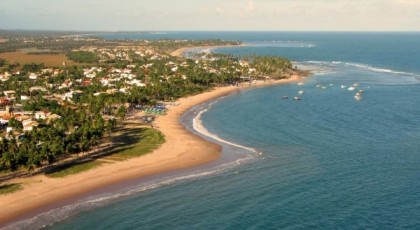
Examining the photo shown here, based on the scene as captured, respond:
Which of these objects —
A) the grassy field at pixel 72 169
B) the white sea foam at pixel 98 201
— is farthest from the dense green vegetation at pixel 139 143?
the white sea foam at pixel 98 201

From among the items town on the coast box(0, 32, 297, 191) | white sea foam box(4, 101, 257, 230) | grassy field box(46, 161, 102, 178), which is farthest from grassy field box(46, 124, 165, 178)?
white sea foam box(4, 101, 257, 230)

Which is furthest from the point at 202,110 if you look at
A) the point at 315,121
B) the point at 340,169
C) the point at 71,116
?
the point at 340,169

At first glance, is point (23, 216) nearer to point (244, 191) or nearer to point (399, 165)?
point (244, 191)

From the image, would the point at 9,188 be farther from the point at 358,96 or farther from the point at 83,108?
the point at 358,96

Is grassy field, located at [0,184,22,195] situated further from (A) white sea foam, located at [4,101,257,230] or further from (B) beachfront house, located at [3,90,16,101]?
(B) beachfront house, located at [3,90,16,101]

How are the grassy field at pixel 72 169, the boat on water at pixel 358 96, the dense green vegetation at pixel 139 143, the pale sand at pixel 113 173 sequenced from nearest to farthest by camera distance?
the pale sand at pixel 113 173
the grassy field at pixel 72 169
the dense green vegetation at pixel 139 143
the boat on water at pixel 358 96

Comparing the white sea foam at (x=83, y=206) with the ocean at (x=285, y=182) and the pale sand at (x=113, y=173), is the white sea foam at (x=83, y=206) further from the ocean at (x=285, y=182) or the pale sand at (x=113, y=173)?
the pale sand at (x=113, y=173)

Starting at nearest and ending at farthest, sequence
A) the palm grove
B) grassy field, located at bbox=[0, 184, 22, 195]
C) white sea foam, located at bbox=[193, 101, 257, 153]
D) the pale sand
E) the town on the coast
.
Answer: the pale sand → grassy field, located at bbox=[0, 184, 22, 195] → the town on the coast → the palm grove → white sea foam, located at bbox=[193, 101, 257, 153]
